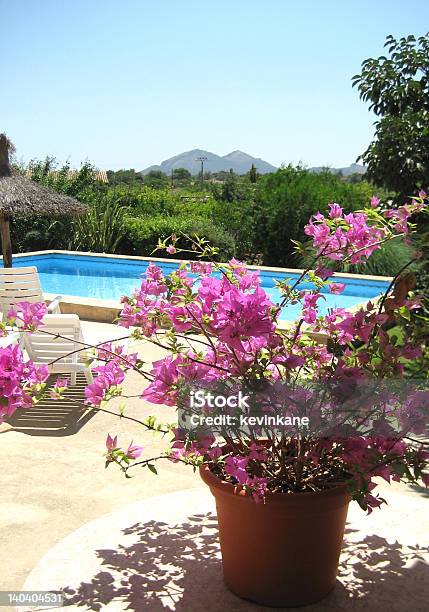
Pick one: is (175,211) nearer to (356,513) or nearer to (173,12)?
(173,12)

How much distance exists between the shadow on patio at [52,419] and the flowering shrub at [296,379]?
2344 millimetres

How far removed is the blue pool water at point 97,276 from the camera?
12766mm

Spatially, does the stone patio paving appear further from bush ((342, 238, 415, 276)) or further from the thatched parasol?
bush ((342, 238, 415, 276))

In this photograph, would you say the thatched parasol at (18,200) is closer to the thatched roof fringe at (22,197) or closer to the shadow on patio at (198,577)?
the thatched roof fringe at (22,197)

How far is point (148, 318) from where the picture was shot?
8.43 ft

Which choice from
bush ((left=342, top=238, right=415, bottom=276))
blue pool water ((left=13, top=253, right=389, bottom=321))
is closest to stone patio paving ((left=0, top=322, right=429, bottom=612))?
blue pool water ((left=13, top=253, right=389, bottom=321))

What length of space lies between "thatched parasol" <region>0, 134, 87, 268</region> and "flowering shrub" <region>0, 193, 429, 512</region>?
23.0 ft

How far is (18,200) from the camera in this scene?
9.27 meters

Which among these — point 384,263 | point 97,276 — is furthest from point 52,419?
point 97,276

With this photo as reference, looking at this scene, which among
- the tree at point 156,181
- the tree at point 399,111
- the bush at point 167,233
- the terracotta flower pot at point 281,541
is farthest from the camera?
the tree at point 156,181

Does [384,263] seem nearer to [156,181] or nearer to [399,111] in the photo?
[399,111]

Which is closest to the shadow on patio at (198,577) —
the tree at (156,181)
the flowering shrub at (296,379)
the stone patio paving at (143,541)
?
the stone patio paving at (143,541)

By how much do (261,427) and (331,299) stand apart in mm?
9291

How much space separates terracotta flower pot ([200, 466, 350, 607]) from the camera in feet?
7.85
